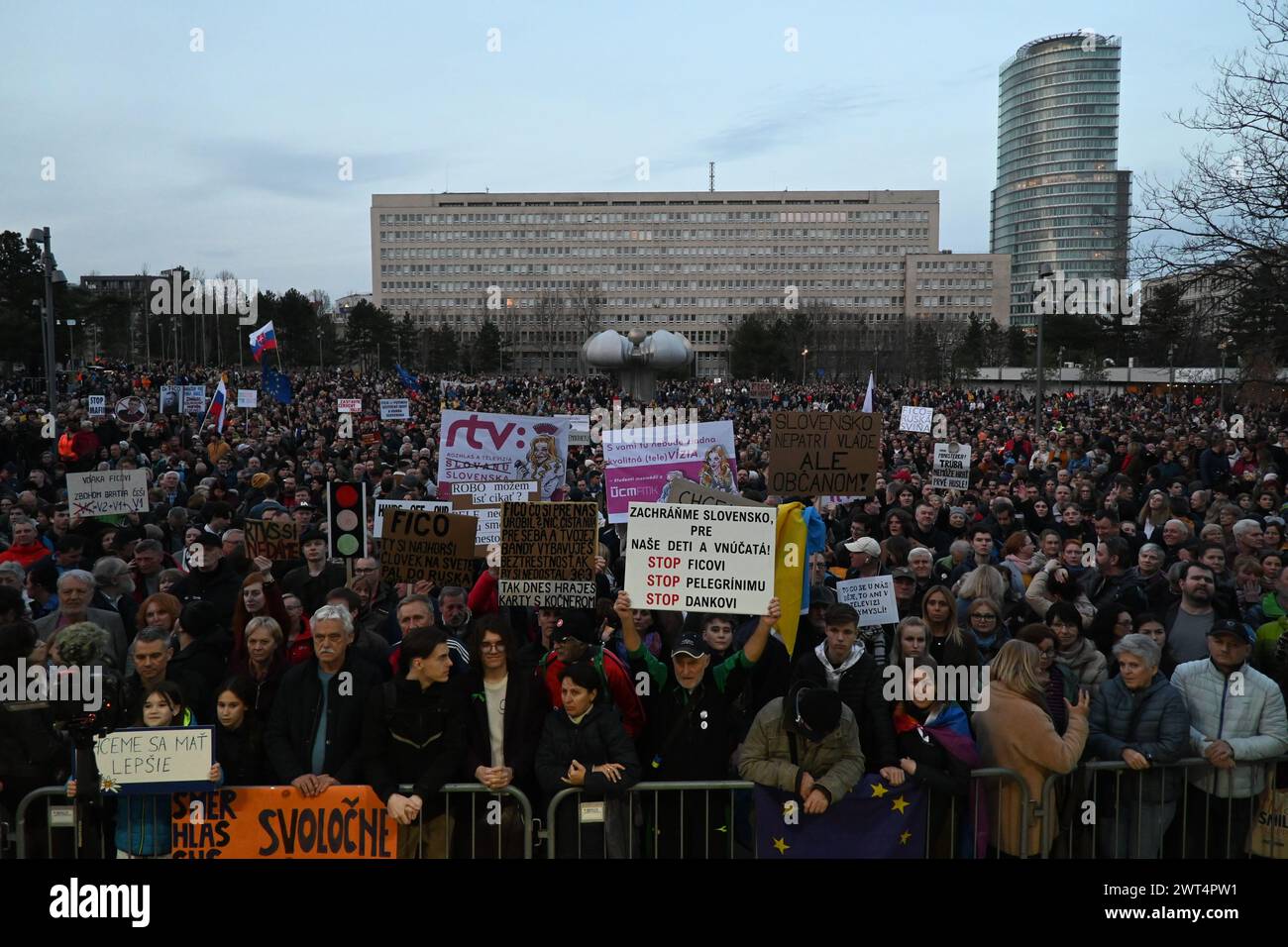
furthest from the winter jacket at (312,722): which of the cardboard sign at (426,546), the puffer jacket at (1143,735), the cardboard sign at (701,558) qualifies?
the puffer jacket at (1143,735)

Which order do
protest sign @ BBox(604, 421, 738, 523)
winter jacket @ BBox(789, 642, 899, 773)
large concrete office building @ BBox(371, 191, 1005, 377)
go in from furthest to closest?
large concrete office building @ BBox(371, 191, 1005, 377), protest sign @ BBox(604, 421, 738, 523), winter jacket @ BBox(789, 642, 899, 773)

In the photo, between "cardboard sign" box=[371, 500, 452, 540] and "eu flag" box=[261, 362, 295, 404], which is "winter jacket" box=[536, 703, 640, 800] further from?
"eu flag" box=[261, 362, 295, 404]

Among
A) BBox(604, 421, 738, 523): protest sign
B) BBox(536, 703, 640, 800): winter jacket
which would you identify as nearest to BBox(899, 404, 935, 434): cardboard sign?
BBox(604, 421, 738, 523): protest sign

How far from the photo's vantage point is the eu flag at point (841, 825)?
183 inches

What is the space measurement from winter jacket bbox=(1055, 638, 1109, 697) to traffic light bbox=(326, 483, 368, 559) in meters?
4.73

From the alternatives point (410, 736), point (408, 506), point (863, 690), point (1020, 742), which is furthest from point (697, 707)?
point (408, 506)

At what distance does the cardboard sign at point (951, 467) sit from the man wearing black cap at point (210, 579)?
26.9 feet

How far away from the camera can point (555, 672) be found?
5.17 metres

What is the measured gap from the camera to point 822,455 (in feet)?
30.9

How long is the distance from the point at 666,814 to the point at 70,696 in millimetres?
2752

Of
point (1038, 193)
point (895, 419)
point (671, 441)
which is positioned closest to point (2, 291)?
point (895, 419)

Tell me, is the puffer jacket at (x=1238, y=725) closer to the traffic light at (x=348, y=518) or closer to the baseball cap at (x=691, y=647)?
the baseball cap at (x=691, y=647)

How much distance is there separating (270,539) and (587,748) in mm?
3869

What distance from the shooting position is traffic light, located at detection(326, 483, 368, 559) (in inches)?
300
